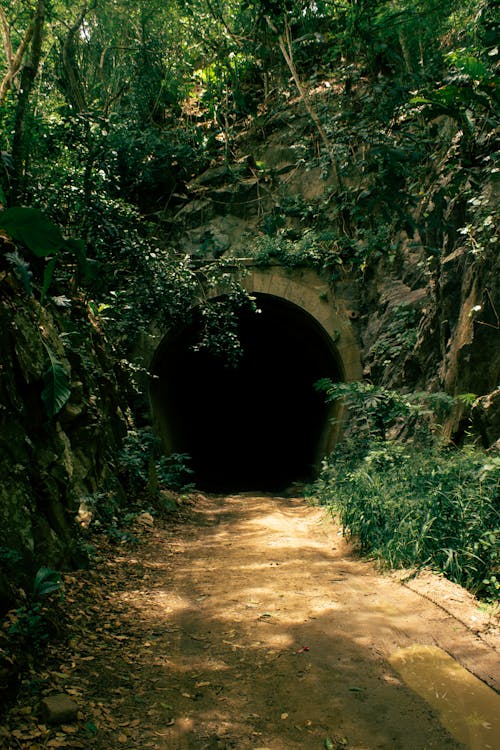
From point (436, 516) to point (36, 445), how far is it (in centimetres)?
307

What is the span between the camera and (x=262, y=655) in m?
2.90

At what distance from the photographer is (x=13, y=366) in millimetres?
3508

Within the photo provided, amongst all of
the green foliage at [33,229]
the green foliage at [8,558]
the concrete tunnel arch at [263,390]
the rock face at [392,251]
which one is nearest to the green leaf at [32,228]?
the green foliage at [33,229]

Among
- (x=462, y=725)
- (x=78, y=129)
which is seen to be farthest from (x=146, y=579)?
(x=78, y=129)

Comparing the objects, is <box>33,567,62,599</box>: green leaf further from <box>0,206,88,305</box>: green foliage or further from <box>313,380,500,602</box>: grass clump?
<box>313,380,500,602</box>: grass clump

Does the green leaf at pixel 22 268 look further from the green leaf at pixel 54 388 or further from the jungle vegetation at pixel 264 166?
the green leaf at pixel 54 388

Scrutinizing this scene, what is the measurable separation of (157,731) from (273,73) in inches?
543

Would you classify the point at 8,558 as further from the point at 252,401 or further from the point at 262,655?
the point at 252,401

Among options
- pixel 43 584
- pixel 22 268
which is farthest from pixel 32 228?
pixel 43 584

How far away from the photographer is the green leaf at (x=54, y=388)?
3.59 metres

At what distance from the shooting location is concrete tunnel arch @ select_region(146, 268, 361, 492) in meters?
10.5

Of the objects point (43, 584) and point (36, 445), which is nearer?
point (43, 584)

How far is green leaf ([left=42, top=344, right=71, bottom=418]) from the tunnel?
4970mm

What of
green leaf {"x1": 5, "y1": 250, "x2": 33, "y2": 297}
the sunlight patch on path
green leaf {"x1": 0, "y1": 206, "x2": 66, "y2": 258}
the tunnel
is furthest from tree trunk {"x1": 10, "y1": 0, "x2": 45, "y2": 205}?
the sunlight patch on path
